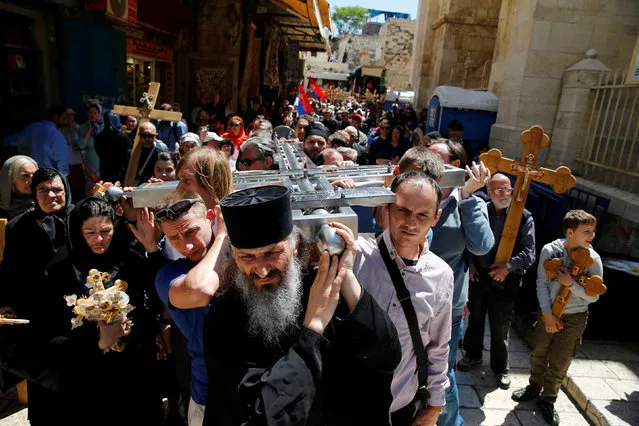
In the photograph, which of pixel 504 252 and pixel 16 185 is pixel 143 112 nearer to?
pixel 16 185

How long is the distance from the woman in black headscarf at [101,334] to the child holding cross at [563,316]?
2.89 m

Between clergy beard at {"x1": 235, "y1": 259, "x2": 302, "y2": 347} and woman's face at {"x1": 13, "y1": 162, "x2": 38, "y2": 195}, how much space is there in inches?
109

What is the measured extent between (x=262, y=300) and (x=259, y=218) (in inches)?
13.1

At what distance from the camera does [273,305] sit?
1471 millimetres

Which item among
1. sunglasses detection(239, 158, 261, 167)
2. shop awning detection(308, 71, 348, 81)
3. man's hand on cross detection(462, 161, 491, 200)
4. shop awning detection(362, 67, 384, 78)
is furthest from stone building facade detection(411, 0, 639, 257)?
shop awning detection(308, 71, 348, 81)

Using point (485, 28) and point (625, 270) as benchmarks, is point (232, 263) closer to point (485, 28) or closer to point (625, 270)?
point (625, 270)

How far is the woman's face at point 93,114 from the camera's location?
6.15 m

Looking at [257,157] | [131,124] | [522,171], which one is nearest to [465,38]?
[131,124]

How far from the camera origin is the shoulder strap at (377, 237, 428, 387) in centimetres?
182

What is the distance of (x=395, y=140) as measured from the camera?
23.1 ft

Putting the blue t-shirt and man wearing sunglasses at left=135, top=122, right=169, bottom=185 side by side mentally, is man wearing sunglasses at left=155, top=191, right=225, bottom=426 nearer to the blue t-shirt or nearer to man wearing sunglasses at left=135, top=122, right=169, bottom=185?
the blue t-shirt

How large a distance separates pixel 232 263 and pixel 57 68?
668cm

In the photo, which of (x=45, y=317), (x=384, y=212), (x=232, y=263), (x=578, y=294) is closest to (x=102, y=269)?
(x=45, y=317)

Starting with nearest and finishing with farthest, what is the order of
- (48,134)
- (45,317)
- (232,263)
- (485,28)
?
(232,263)
(45,317)
(48,134)
(485,28)
